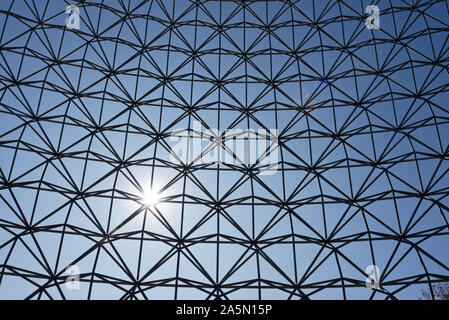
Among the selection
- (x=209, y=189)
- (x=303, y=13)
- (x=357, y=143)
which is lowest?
(x=209, y=189)

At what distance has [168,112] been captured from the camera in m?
26.3

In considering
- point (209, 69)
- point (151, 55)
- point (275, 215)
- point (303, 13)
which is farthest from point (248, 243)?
point (303, 13)

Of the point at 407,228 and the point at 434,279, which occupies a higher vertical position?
the point at 407,228

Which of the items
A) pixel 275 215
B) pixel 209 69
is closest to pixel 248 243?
pixel 275 215

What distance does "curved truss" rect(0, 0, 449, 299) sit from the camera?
22.3 meters

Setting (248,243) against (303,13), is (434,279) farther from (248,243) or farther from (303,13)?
(303,13)

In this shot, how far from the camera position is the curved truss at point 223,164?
22.3 meters

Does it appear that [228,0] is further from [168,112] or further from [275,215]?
[275,215]

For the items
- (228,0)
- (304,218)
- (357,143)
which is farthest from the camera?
(228,0)

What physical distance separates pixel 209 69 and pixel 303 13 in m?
7.41

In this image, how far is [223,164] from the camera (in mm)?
25438

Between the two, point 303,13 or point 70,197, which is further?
point 303,13
